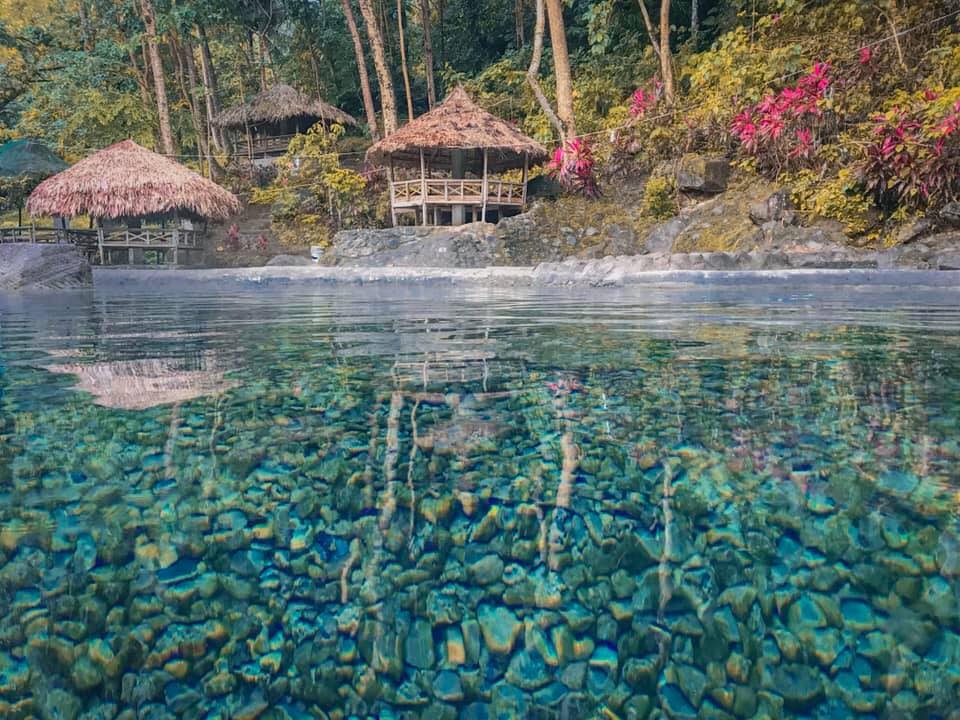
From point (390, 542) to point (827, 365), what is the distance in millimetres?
2490

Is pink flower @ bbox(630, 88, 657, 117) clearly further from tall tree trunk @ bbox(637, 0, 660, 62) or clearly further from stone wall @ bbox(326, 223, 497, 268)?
stone wall @ bbox(326, 223, 497, 268)

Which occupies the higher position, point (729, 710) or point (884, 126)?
point (884, 126)

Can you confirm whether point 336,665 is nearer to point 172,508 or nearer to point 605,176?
point 172,508

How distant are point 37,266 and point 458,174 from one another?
34.4 ft

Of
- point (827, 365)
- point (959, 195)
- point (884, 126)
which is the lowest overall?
point (827, 365)

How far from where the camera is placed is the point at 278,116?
76.2 ft

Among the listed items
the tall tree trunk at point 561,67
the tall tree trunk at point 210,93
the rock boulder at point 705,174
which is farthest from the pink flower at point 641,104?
the tall tree trunk at point 210,93

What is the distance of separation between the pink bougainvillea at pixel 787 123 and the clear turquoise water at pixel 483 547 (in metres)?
10.7

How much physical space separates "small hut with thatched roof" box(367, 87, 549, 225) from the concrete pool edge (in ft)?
15.9

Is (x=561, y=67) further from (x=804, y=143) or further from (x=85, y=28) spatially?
(x=85, y=28)

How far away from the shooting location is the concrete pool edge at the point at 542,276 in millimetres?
8898

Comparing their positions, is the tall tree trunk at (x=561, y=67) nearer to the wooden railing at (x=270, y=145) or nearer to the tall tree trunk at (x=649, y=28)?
the tall tree trunk at (x=649, y=28)

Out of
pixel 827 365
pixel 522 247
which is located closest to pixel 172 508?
pixel 827 365

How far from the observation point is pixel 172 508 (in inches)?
56.4
